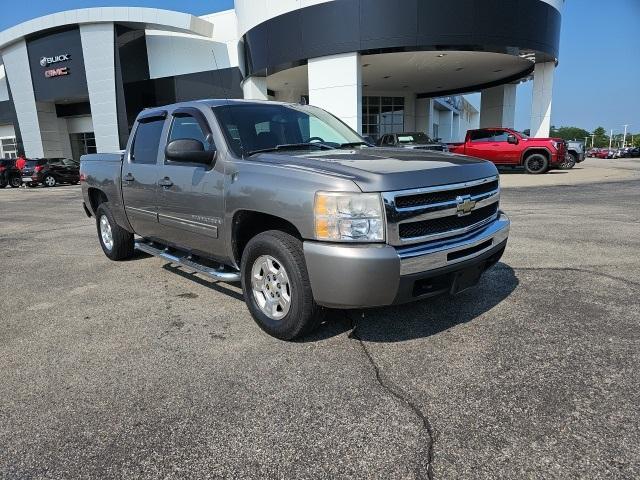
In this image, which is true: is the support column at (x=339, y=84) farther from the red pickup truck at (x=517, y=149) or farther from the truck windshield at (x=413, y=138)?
the red pickup truck at (x=517, y=149)

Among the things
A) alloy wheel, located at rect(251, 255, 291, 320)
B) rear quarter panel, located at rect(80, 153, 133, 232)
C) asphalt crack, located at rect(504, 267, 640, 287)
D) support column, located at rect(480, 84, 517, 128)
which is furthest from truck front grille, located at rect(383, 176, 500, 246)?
support column, located at rect(480, 84, 517, 128)

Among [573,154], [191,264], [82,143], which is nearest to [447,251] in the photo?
[191,264]

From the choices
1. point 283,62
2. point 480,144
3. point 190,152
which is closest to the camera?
point 190,152

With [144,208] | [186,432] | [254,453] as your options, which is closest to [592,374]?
[254,453]

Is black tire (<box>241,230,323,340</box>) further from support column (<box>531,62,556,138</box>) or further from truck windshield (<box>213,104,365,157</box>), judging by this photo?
support column (<box>531,62,556,138</box>)

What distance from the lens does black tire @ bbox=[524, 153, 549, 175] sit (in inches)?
737

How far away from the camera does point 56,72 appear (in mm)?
35531

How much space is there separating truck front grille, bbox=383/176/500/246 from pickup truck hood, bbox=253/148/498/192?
6cm

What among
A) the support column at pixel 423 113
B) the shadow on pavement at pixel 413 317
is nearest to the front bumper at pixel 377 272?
the shadow on pavement at pixel 413 317

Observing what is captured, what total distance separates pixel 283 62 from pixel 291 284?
19.2m

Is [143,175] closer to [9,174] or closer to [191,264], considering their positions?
[191,264]

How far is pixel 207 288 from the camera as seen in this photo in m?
4.84

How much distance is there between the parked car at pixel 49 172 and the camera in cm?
2438

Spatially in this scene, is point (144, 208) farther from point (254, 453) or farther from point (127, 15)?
point (127, 15)
